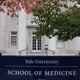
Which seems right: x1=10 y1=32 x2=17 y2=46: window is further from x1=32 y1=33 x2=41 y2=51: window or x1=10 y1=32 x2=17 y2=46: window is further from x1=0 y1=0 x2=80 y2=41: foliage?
x1=0 y1=0 x2=80 y2=41: foliage

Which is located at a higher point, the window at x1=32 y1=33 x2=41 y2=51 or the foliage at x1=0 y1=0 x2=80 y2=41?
the foliage at x1=0 y1=0 x2=80 y2=41

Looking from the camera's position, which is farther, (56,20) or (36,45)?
(36,45)

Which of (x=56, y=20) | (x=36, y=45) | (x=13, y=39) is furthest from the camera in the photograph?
(x=13, y=39)

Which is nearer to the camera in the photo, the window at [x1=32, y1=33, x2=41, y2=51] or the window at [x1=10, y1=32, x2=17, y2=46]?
the window at [x1=32, y1=33, x2=41, y2=51]

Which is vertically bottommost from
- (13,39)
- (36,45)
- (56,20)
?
(36,45)

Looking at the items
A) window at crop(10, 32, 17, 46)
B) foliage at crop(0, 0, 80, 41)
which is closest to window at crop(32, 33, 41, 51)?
window at crop(10, 32, 17, 46)

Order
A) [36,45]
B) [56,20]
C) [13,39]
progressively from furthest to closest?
[13,39] < [36,45] < [56,20]

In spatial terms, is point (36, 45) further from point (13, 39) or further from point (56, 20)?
point (56, 20)

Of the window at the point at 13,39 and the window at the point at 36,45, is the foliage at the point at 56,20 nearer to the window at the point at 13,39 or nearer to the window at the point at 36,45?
the window at the point at 36,45

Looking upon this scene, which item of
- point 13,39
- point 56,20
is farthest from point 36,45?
point 56,20

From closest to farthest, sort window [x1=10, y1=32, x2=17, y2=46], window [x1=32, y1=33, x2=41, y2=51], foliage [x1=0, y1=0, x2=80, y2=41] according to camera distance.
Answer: foliage [x1=0, y1=0, x2=80, y2=41] < window [x1=32, y1=33, x2=41, y2=51] < window [x1=10, y1=32, x2=17, y2=46]

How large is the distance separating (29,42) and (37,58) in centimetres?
4607

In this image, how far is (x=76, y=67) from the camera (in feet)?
29.5

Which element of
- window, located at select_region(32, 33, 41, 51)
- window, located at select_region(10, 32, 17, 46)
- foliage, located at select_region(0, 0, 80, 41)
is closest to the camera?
foliage, located at select_region(0, 0, 80, 41)
